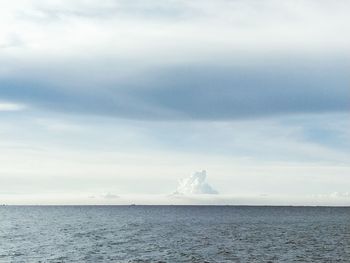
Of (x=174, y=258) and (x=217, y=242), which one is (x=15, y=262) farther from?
(x=217, y=242)

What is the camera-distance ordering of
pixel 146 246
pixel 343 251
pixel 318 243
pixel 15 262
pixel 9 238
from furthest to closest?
pixel 9 238, pixel 318 243, pixel 146 246, pixel 343 251, pixel 15 262

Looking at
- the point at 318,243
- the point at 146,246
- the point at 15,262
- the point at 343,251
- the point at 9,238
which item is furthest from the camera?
the point at 9,238

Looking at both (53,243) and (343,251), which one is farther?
(53,243)

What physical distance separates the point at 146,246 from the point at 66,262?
21561 millimetres

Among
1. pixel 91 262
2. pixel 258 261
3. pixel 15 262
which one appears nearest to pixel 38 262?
pixel 15 262

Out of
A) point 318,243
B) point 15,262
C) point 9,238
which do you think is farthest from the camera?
point 9,238

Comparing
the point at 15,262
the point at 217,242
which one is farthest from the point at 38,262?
the point at 217,242

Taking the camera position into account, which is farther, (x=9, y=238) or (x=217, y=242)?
(x=9, y=238)

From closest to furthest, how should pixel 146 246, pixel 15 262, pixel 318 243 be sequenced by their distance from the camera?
pixel 15 262 < pixel 146 246 < pixel 318 243

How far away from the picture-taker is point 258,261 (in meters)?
67.1

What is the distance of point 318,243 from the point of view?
91312mm

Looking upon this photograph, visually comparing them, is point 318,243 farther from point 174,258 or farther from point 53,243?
point 53,243

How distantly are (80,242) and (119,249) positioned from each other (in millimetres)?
15210

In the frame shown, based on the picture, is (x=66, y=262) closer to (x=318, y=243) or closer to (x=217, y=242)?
(x=217, y=242)
